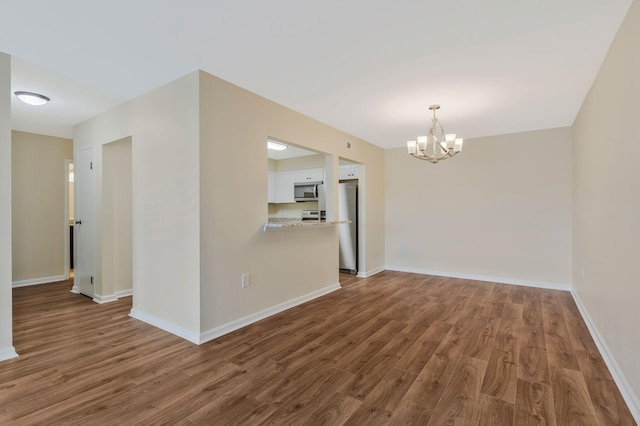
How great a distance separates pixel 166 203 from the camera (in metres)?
2.87

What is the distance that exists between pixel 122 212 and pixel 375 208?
3.90 m

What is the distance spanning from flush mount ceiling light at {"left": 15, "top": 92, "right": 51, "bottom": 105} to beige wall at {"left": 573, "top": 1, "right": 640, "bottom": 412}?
16.3 ft

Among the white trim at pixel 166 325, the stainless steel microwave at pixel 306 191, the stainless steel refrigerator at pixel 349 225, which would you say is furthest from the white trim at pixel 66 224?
the stainless steel refrigerator at pixel 349 225

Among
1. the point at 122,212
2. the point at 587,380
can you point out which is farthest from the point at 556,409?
the point at 122,212

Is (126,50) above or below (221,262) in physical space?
above

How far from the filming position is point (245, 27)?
6.60 ft

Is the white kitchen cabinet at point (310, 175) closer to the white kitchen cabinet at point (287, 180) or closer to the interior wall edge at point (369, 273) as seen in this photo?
the white kitchen cabinet at point (287, 180)

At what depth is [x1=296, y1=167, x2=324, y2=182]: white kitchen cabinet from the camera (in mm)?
5945

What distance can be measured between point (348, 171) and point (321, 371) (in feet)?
12.8

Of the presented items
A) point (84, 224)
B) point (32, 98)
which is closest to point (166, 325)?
point (84, 224)

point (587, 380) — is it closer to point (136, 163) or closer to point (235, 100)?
point (235, 100)

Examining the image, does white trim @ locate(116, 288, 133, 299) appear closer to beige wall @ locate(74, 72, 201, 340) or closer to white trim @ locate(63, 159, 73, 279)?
beige wall @ locate(74, 72, 201, 340)

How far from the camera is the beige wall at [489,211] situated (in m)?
4.42

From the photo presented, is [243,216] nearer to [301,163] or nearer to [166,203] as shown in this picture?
[166,203]
